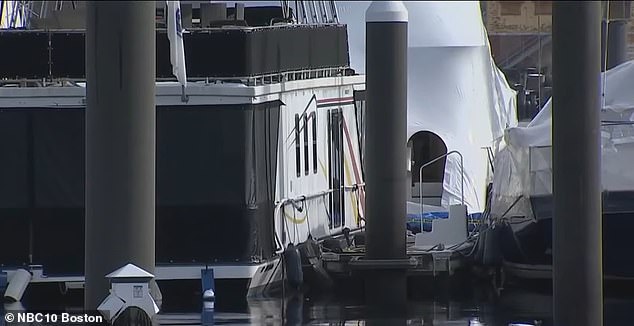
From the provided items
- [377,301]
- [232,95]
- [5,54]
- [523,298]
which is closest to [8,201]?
[5,54]

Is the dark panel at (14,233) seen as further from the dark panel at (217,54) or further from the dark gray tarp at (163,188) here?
the dark panel at (217,54)

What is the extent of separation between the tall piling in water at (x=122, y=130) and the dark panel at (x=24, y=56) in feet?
17.8

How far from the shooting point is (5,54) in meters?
12.7

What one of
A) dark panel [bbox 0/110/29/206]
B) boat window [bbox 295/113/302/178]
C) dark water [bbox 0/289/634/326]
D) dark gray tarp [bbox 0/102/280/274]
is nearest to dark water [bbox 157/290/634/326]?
dark water [bbox 0/289/634/326]

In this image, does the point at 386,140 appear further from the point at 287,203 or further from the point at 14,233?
the point at 14,233

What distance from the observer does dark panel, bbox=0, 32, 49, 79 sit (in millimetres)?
12648

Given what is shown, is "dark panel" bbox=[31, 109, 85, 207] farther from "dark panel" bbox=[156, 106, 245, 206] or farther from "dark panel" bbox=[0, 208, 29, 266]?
"dark panel" bbox=[156, 106, 245, 206]

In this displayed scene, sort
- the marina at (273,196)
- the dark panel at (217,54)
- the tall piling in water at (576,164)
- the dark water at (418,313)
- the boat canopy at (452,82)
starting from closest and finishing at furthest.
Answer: the tall piling in water at (576,164) < the dark water at (418,313) < the marina at (273,196) < the dark panel at (217,54) < the boat canopy at (452,82)

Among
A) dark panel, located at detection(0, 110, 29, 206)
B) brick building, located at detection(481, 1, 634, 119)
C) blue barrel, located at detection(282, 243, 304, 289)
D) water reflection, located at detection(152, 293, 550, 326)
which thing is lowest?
water reflection, located at detection(152, 293, 550, 326)

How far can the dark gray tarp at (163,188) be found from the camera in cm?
1241
